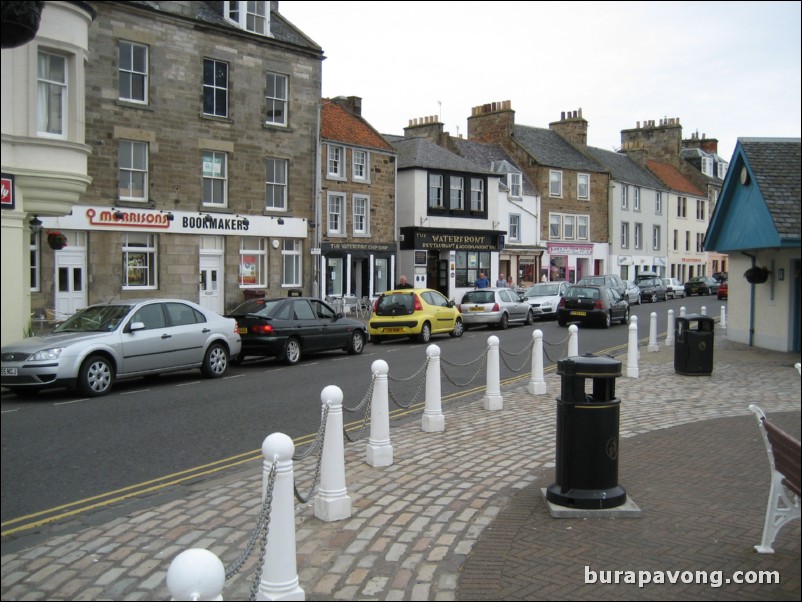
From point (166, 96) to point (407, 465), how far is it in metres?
21.3

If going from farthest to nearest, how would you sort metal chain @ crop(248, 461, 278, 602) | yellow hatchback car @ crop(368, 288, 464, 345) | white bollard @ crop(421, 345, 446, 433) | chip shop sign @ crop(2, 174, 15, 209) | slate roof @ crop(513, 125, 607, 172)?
slate roof @ crop(513, 125, 607, 172)
yellow hatchback car @ crop(368, 288, 464, 345)
white bollard @ crop(421, 345, 446, 433)
metal chain @ crop(248, 461, 278, 602)
chip shop sign @ crop(2, 174, 15, 209)

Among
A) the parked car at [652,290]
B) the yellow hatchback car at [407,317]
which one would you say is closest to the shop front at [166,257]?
the yellow hatchback car at [407,317]

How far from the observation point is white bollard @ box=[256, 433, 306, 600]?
14.9 ft

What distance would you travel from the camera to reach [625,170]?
57.6m

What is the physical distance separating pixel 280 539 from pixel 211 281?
2460 centimetres

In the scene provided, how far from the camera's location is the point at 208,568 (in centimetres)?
334

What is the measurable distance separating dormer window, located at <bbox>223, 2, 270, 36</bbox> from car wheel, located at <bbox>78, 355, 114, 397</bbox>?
800 cm

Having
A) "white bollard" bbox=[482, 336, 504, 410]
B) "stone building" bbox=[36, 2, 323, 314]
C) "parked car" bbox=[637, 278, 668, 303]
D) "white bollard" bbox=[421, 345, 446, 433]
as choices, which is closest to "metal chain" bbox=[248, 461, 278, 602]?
"white bollard" bbox=[421, 345, 446, 433]

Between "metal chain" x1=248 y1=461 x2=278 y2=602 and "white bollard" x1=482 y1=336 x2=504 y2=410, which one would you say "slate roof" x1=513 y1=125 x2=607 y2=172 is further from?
"metal chain" x1=248 y1=461 x2=278 y2=602

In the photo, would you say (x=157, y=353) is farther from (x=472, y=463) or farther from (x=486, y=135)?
(x=486, y=135)

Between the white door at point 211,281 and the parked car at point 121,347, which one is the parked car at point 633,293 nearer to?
the white door at point 211,281

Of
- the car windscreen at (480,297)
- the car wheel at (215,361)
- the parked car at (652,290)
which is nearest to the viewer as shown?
the car wheel at (215,361)

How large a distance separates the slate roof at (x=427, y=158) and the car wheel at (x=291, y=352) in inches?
881

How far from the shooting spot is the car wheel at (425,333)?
22.4 m
